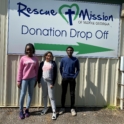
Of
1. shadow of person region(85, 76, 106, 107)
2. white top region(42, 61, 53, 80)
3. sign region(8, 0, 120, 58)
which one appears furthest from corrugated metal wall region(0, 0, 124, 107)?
white top region(42, 61, 53, 80)

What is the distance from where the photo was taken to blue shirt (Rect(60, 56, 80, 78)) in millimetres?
5211

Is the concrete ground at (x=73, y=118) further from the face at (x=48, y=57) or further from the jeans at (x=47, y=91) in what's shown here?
the face at (x=48, y=57)

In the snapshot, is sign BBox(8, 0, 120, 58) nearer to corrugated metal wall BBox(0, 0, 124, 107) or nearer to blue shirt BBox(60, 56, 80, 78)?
corrugated metal wall BBox(0, 0, 124, 107)

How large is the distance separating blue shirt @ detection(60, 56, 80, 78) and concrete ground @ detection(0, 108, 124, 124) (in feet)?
3.34

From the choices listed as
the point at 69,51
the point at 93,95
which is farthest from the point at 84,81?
the point at 69,51

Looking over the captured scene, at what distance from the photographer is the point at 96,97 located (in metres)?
5.83

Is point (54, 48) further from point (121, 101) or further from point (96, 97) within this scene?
point (121, 101)

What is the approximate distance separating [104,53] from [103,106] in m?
1.48

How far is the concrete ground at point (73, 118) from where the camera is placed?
490 centimetres

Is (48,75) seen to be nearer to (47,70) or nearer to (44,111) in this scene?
(47,70)

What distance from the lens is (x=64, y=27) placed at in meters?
5.54

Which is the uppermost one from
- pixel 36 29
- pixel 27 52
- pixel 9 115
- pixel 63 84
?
pixel 36 29

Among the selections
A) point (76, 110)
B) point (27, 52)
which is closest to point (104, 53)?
point (76, 110)

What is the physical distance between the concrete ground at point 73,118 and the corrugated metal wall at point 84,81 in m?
0.24
